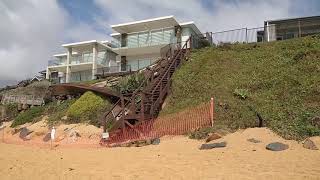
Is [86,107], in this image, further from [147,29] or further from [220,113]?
[147,29]

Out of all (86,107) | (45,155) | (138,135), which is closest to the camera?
(45,155)

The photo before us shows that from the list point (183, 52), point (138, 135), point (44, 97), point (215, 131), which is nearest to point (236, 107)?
point (215, 131)

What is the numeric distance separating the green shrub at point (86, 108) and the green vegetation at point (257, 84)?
523 cm

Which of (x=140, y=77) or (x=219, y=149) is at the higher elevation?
(x=140, y=77)

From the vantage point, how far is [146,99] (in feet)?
73.7

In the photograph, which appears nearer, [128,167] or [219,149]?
[128,167]

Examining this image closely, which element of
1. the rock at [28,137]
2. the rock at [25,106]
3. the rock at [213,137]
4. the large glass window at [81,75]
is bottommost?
the rock at [28,137]

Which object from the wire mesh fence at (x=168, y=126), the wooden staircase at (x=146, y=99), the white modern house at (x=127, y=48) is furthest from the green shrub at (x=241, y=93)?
the white modern house at (x=127, y=48)

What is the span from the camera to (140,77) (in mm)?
27125

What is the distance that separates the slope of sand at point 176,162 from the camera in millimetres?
11438

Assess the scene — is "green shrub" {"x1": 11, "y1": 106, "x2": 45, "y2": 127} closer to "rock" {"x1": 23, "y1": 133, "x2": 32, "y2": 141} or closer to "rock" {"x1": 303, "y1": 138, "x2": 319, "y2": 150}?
"rock" {"x1": 23, "y1": 133, "x2": 32, "y2": 141}

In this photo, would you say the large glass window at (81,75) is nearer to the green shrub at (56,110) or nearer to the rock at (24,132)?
the green shrub at (56,110)

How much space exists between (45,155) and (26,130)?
11.1m

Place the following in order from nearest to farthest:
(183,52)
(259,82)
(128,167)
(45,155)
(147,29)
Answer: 1. (128,167)
2. (45,155)
3. (259,82)
4. (183,52)
5. (147,29)
